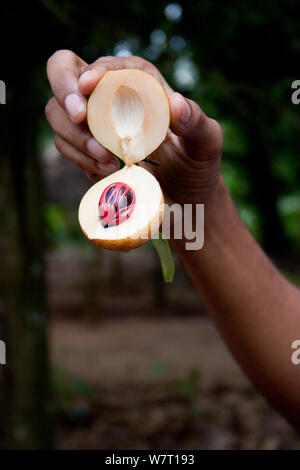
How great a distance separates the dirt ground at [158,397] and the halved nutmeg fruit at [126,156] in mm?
2198

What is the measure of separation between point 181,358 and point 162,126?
393cm

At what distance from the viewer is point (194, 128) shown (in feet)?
2.59

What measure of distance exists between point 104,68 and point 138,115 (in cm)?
9

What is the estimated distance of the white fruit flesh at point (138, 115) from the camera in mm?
762

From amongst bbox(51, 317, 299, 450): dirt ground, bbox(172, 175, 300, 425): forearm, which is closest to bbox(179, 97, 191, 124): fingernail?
bbox(172, 175, 300, 425): forearm

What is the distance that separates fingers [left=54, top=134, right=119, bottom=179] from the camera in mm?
816

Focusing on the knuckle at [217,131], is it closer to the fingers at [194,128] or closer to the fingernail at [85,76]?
the fingers at [194,128]

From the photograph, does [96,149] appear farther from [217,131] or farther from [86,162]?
[217,131]

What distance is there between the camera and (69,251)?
1322cm

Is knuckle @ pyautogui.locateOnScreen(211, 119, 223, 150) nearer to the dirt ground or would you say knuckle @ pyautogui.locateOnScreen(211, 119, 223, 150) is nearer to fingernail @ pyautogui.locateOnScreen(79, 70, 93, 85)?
fingernail @ pyautogui.locateOnScreen(79, 70, 93, 85)

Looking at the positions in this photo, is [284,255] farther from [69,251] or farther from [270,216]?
[69,251]

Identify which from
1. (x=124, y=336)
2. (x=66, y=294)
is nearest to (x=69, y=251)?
(x=66, y=294)

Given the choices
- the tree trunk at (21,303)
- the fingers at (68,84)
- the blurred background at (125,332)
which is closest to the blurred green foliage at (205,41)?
the blurred background at (125,332)
